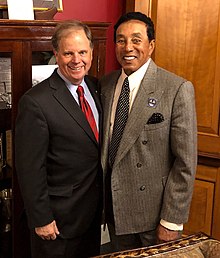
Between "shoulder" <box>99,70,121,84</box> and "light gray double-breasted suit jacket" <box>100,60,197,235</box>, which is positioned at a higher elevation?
"shoulder" <box>99,70,121,84</box>

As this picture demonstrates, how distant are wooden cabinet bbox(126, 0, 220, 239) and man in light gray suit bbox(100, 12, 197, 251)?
62 cm

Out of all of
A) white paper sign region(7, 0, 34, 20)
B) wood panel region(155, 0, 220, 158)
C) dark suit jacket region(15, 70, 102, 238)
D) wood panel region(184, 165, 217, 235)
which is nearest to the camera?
dark suit jacket region(15, 70, 102, 238)

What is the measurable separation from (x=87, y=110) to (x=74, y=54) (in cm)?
24

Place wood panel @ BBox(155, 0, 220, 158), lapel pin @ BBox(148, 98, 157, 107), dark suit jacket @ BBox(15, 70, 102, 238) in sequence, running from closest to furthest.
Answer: dark suit jacket @ BBox(15, 70, 102, 238)
lapel pin @ BBox(148, 98, 157, 107)
wood panel @ BBox(155, 0, 220, 158)

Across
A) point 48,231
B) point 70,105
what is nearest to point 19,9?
point 70,105

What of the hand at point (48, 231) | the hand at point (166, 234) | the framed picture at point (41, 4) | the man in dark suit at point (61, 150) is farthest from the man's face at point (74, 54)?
the hand at point (166, 234)

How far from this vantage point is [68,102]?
173 centimetres

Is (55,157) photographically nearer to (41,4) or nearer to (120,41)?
(120,41)

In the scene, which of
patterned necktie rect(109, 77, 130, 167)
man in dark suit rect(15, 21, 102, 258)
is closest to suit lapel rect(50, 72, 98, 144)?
man in dark suit rect(15, 21, 102, 258)

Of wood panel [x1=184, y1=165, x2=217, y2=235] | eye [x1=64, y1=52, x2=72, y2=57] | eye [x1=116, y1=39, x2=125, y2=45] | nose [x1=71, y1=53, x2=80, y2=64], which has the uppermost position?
eye [x1=116, y1=39, x2=125, y2=45]

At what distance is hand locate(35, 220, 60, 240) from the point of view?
5.67 ft

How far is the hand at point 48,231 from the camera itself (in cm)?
173

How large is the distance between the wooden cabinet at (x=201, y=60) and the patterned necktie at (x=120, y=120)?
69cm

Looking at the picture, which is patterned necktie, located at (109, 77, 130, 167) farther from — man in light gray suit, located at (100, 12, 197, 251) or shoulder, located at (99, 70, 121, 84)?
shoulder, located at (99, 70, 121, 84)
